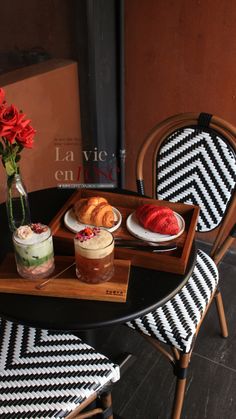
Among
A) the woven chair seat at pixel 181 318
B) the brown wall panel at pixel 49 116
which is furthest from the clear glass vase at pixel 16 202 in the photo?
the brown wall panel at pixel 49 116

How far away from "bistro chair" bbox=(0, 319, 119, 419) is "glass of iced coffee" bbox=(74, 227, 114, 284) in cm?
26

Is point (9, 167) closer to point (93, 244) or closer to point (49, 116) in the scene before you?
point (93, 244)

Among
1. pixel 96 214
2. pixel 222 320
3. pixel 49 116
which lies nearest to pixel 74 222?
pixel 96 214

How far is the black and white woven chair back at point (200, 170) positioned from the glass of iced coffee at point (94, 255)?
0.70 metres

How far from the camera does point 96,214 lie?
1.09 m

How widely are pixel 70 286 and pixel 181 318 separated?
17.4 inches

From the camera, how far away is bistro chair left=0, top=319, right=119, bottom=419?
37.2 inches

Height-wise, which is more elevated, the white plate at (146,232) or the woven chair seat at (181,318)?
the white plate at (146,232)

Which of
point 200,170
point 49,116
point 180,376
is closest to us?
point 180,376

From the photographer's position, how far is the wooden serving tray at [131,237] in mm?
979

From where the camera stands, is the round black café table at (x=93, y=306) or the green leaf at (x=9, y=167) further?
the green leaf at (x=9, y=167)

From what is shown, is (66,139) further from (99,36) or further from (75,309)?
(75,309)

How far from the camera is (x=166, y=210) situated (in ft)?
3.60

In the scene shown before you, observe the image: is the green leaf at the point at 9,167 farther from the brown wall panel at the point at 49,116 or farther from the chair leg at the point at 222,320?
the chair leg at the point at 222,320
